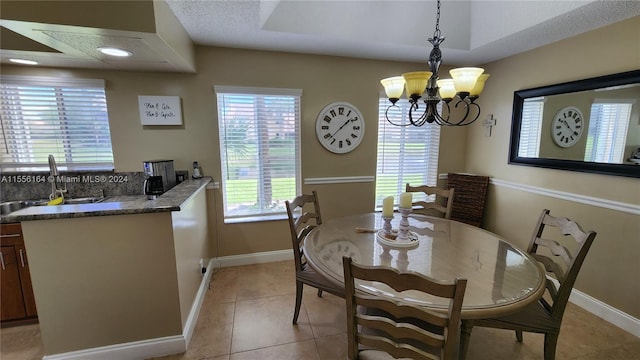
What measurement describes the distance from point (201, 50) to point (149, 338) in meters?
2.53

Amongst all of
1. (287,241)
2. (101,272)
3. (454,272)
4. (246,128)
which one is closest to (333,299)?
(287,241)

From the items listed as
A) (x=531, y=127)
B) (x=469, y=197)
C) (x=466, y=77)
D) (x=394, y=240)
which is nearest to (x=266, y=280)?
(x=394, y=240)

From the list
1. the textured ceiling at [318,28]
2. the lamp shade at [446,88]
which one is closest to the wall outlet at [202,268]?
the textured ceiling at [318,28]

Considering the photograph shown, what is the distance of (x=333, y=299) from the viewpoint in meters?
2.47

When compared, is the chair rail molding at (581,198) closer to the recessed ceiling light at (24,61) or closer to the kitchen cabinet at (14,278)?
the kitchen cabinet at (14,278)

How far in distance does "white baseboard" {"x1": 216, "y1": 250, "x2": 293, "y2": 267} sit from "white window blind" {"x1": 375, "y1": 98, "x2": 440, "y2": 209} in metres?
1.34

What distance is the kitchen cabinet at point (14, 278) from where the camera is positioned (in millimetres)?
1986

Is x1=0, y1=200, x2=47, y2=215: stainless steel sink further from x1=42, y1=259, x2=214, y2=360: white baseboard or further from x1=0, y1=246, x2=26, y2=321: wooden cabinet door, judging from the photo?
x1=42, y1=259, x2=214, y2=360: white baseboard

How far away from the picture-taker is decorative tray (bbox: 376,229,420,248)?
1.69 metres

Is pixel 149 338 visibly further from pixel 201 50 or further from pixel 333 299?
pixel 201 50

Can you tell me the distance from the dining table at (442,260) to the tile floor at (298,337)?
0.79 meters

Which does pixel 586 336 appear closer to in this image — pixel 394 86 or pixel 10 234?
pixel 394 86

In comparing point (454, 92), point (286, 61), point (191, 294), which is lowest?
point (191, 294)

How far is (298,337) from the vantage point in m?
2.01
